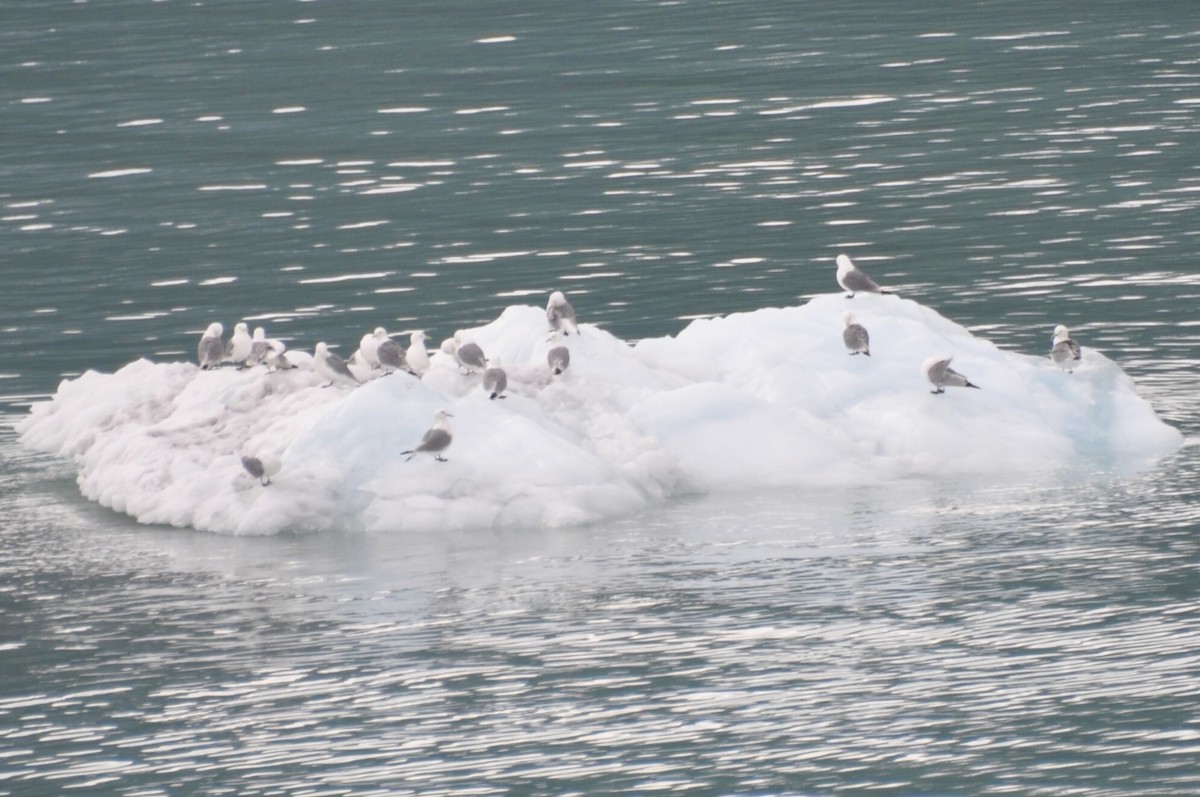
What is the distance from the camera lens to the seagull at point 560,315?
21.0 m

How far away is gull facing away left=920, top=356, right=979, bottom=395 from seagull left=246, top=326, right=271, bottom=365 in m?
6.66

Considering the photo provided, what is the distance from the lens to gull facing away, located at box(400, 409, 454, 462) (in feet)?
61.1

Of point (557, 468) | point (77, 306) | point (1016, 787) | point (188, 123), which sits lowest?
point (1016, 787)

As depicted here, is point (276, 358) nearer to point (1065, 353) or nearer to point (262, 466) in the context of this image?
point (262, 466)

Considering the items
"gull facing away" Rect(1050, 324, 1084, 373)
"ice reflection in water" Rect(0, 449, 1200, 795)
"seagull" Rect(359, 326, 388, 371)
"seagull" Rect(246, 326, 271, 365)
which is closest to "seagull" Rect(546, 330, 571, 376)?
"seagull" Rect(359, 326, 388, 371)

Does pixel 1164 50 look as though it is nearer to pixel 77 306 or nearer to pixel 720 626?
pixel 77 306

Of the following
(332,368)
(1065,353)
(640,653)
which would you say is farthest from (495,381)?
(1065,353)

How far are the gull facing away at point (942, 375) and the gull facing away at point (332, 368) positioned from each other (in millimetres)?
5645

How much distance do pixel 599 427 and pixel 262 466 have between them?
330 centimetres

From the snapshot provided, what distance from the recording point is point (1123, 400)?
20.8m

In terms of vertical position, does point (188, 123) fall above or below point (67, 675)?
above

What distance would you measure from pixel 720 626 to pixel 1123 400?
7302 millimetres

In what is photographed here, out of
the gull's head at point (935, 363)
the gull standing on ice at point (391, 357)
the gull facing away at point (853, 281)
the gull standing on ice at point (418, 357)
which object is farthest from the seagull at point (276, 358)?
the gull's head at point (935, 363)

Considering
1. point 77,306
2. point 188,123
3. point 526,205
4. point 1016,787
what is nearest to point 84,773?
point 1016,787
